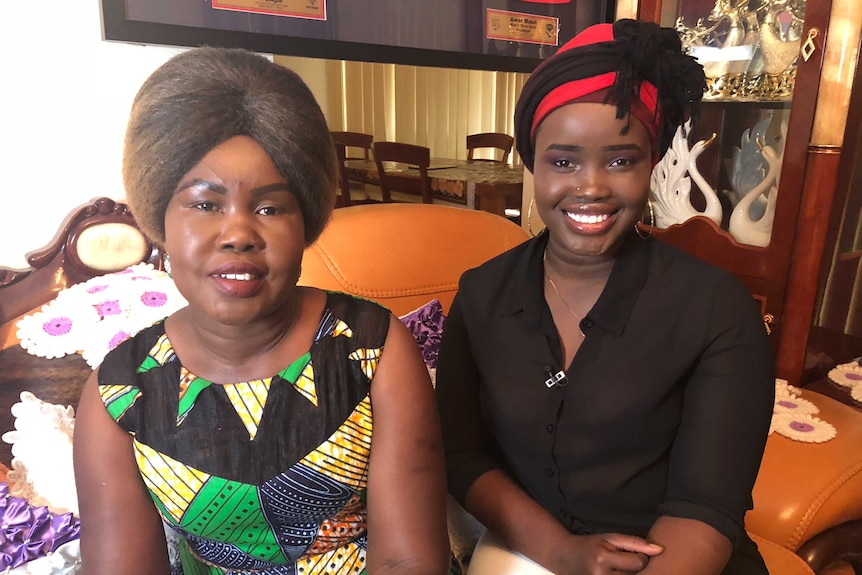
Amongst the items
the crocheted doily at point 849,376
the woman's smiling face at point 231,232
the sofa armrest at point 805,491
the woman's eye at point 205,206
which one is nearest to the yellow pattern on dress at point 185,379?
the woman's smiling face at point 231,232

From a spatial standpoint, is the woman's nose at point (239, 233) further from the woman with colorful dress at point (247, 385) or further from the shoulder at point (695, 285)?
the shoulder at point (695, 285)

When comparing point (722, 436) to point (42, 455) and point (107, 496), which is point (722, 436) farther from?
point (42, 455)

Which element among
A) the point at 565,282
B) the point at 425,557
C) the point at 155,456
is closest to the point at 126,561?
the point at 155,456

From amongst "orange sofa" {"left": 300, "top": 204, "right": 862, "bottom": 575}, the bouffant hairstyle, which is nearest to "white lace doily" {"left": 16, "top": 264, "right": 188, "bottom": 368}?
"orange sofa" {"left": 300, "top": 204, "right": 862, "bottom": 575}

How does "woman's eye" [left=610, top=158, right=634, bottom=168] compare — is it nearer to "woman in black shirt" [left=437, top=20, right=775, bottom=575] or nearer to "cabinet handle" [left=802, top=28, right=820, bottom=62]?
"woman in black shirt" [left=437, top=20, right=775, bottom=575]

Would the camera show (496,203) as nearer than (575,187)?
No

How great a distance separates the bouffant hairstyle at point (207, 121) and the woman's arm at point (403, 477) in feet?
0.86

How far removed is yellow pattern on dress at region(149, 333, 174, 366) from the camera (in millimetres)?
794

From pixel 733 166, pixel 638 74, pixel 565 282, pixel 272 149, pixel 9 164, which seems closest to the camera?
pixel 272 149

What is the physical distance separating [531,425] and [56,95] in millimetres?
1124

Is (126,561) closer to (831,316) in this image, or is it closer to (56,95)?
(56,95)

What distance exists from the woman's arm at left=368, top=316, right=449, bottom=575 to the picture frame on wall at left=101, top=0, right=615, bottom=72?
0.91m

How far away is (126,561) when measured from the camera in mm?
756

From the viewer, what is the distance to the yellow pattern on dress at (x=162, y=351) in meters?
0.79
